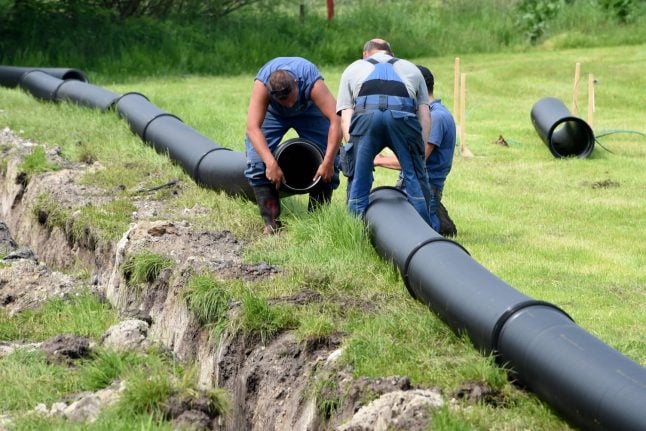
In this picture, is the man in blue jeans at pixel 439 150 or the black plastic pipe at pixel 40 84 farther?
the black plastic pipe at pixel 40 84

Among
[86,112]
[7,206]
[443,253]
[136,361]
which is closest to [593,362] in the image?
[443,253]

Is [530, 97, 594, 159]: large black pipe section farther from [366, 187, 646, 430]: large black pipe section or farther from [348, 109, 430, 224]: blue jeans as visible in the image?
[366, 187, 646, 430]: large black pipe section

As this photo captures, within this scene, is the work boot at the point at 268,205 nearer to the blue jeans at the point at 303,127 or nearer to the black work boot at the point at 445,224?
the blue jeans at the point at 303,127

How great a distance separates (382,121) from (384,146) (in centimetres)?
29

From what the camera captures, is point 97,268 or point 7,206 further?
point 7,206

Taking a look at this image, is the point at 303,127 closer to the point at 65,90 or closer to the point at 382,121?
the point at 382,121

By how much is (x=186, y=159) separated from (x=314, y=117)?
7.25 feet

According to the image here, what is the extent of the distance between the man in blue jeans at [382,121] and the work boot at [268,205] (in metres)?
0.72

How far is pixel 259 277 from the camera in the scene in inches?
304

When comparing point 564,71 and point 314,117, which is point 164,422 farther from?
point 564,71

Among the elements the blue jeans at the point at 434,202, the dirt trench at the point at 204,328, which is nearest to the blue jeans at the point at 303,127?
the blue jeans at the point at 434,202

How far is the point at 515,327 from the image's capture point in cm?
581

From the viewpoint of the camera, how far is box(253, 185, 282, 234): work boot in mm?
9328

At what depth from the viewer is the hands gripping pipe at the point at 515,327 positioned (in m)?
5.07
